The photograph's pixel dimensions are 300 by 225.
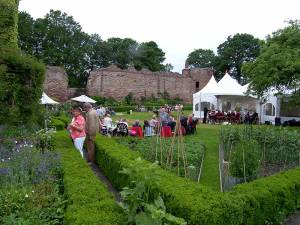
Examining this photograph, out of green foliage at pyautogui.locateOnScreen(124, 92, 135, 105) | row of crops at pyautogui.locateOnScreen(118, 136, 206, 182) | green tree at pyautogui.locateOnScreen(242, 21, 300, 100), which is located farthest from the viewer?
green foliage at pyautogui.locateOnScreen(124, 92, 135, 105)

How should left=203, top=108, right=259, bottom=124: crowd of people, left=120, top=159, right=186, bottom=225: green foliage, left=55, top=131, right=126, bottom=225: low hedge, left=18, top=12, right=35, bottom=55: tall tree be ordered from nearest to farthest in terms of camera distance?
left=120, top=159, right=186, bottom=225: green foliage < left=55, top=131, right=126, bottom=225: low hedge < left=203, top=108, right=259, bottom=124: crowd of people < left=18, top=12, right=35, bottom=55: tall tree

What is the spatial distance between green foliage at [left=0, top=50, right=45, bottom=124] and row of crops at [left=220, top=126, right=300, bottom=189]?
5.97m

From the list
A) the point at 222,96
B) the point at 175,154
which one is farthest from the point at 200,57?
the point at 175,154

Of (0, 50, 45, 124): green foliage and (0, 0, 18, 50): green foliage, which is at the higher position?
(0, 0, 18, 50): green foliage

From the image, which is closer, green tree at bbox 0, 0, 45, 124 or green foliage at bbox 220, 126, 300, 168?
green foliage at bbox 220, 126, 300, 168

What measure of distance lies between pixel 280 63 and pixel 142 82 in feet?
97.8

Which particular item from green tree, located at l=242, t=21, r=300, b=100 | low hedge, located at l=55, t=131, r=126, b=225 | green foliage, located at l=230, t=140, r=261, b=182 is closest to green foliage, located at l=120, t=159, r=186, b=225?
low hedge, located at l=55, t=131, r=126, b=225

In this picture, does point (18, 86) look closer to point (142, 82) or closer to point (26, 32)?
point (142, 82)

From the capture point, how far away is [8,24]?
1345cm

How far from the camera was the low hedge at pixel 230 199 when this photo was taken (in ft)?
14.5

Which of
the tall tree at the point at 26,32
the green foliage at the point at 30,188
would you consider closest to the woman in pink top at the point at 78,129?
the green foliage at the point at 30,188

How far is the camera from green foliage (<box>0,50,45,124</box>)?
11148 millimetres

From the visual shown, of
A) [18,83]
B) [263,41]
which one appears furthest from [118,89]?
[18,83]

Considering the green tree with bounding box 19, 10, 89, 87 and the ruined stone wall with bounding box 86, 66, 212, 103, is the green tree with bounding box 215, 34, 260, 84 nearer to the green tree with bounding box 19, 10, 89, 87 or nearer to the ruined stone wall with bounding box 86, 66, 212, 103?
the ruined stone wall with bounding box 86, 66, 212, 103
